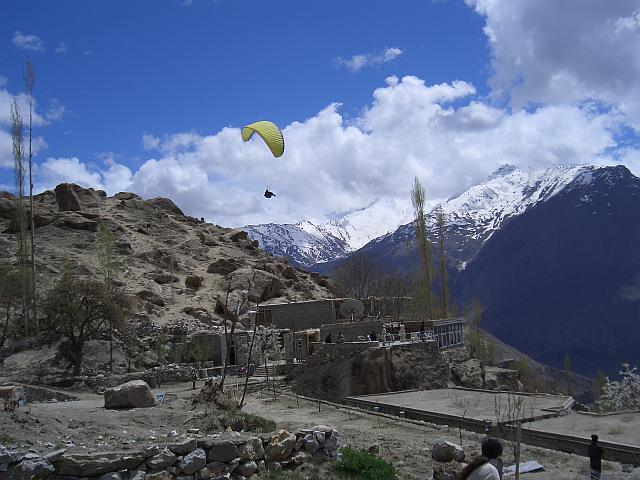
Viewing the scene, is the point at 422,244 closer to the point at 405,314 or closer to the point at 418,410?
the point at 405,314

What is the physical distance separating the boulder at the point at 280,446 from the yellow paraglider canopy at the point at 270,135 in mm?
8863

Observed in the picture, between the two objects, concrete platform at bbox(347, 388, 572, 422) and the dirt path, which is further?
concrete platform at bbox(347, 388, 572, 422)

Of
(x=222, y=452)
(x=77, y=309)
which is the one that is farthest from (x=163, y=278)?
(x=222, y=452)

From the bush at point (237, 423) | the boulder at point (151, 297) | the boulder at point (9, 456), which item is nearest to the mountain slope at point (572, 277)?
the boulder at point (151, 297)

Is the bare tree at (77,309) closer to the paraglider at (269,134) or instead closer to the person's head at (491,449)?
the paraglider at (269,134)

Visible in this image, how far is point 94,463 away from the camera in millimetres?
8484

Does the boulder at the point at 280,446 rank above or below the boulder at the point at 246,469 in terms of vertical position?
above

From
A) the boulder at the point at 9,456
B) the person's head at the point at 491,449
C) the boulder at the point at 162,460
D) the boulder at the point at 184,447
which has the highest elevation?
the person's head at the point at 491,449

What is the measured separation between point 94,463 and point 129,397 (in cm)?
659

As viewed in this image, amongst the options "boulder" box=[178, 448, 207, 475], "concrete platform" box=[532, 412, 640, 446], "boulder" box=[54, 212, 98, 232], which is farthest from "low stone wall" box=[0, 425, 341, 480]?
"boulder" box=[54, 212, 98, 232]

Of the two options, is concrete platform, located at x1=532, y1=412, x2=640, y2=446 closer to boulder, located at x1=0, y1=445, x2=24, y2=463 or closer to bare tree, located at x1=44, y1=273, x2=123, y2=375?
boulder, located at x1=0, y1=445, x2=24, y2=463

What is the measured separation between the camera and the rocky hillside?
45.3 meters

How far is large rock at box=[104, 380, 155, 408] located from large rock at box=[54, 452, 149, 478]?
20.6ft

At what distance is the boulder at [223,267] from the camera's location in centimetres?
5562
